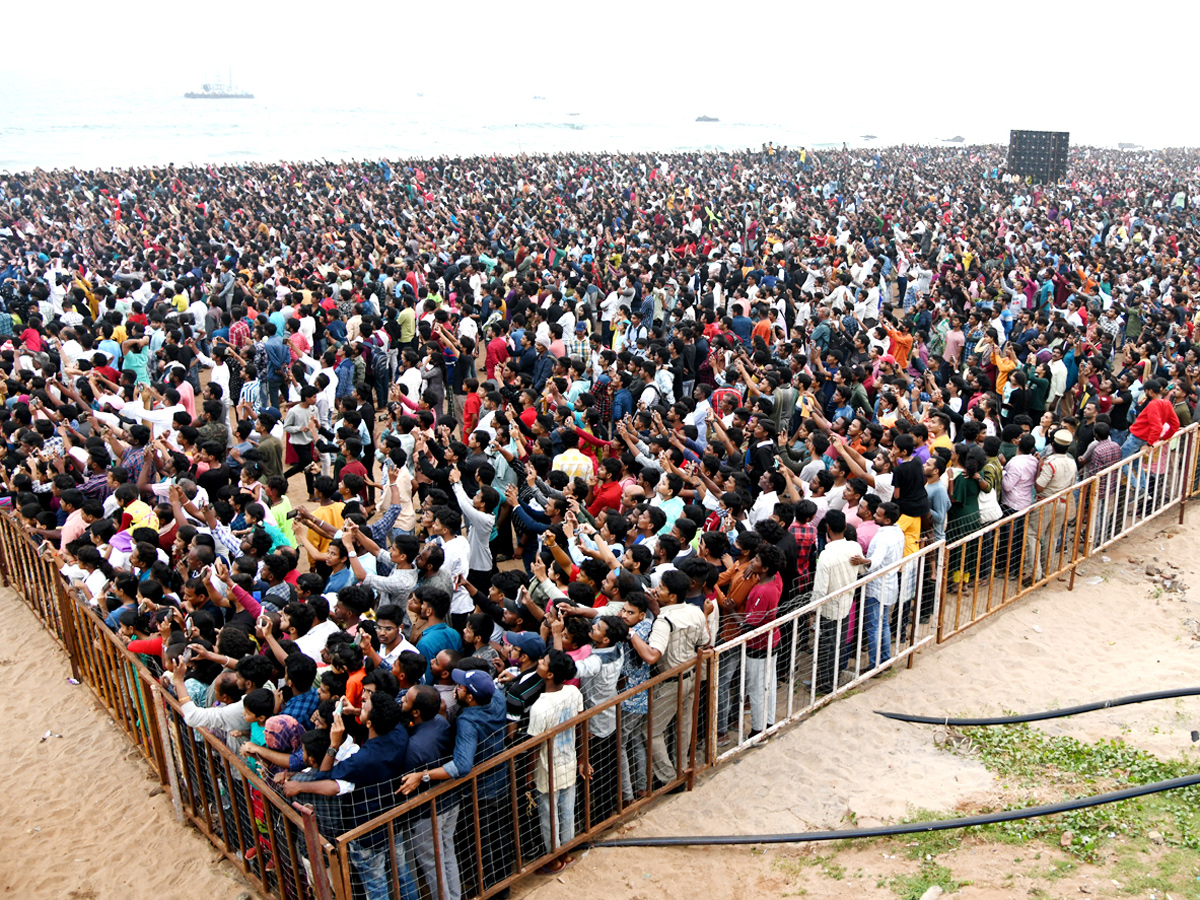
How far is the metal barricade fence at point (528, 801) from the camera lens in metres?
4.29

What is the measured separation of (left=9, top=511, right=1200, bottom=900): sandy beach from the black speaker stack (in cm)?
2992

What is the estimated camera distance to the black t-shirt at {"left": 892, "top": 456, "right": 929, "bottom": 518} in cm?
682

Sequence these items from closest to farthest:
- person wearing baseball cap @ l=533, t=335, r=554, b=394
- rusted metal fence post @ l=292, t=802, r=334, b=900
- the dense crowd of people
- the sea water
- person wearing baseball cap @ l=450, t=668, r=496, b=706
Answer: rusted metal fence post @ l=292, t=802, r=334, b=900 < person wearing baseball cap @ l=450, t=668, r=496, b=706 < the dense crowd of people < person wearing baseball cap @ l=533, t=335, r=554, b=394 < the sea water

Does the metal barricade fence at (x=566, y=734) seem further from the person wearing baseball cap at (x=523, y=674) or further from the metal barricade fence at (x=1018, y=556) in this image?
the person wearing baseball cap at (x=523, y=674)

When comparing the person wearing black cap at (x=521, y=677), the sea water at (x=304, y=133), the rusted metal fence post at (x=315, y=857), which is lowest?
the rusted metal fence post at (x=315, y=857)

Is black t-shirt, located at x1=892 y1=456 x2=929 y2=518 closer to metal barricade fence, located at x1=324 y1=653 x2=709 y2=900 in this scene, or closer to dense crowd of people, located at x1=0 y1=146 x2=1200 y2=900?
dense crowd of people, located at x1=0 y1=146 x2=1200 y2=900

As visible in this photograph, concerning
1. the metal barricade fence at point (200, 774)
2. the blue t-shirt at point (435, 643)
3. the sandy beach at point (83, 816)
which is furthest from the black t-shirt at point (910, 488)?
the sandy beach at point (83, 816)

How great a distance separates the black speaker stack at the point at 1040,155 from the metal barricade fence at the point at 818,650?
31.1 meters

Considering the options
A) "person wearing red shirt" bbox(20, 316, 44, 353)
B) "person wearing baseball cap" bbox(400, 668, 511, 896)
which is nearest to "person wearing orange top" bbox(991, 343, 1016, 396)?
"person wearing baseball cap" bbox(400, 668, 511, 896)

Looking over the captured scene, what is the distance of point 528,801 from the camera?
4.86 meters

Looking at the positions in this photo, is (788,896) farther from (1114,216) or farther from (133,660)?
(1114,216)

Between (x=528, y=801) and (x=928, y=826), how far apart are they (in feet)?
6.54

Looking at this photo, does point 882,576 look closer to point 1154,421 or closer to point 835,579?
point 835,579

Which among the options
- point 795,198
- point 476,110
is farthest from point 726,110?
point 795,198
